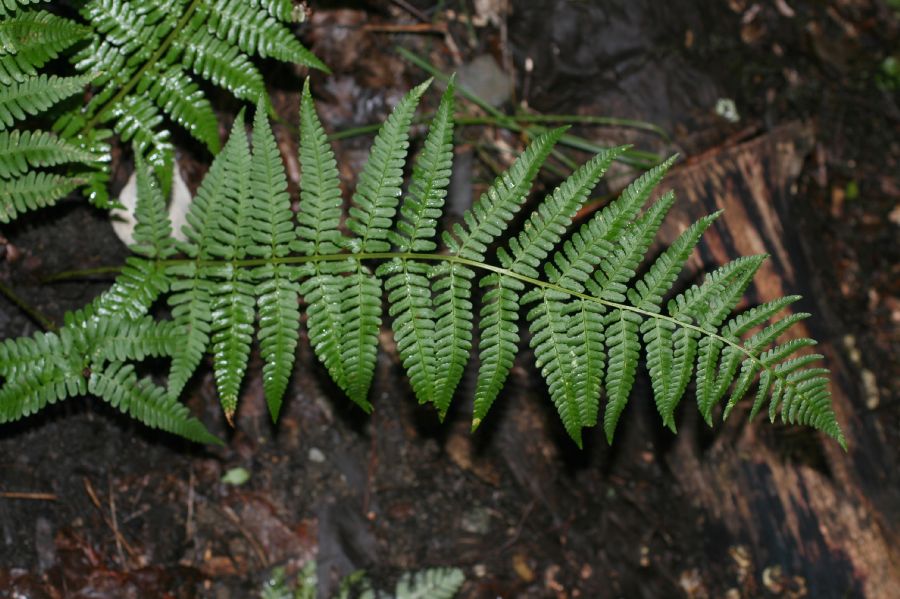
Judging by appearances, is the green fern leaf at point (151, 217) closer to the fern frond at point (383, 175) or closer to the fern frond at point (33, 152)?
the fern frond at point (33, 152)

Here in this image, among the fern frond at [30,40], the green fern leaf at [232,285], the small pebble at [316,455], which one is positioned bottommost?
the small pebble at [316,455]

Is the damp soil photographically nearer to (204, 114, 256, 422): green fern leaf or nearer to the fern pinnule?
(204, 114, 256, 422): green fern leaf

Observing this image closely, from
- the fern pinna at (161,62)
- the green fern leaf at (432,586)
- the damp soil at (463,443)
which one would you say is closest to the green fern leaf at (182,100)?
the fern pinna at (161,62)

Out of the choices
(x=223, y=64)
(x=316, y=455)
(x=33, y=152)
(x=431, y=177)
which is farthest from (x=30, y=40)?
(x=316, y=455)

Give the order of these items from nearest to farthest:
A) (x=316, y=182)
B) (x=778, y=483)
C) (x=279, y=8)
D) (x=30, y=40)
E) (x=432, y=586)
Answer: (x=30, y=40)
(x=316, y=182)
(x=279, y=8)
(x=432, y=586)
(x=778, y=483)

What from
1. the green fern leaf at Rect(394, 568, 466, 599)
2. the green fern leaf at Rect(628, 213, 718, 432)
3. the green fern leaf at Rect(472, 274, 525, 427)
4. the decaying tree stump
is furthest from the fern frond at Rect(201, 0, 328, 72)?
the green fern leaf at Rect(394, 568, 466, 599)

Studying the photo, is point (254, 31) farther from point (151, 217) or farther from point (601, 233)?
point (601, 233)
